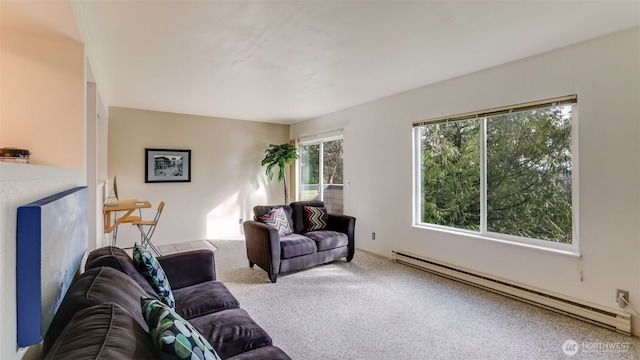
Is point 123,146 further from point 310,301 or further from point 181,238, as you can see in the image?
point 310,301

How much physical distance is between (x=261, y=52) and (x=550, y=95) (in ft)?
8.67

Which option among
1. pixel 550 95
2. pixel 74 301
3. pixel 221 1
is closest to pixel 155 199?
pixel 221 1

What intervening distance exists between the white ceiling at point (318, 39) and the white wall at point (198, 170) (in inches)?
52.8

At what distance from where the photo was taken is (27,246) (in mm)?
840

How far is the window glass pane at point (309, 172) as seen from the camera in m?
5.77

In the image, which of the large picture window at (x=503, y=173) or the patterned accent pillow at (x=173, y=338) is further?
the large picture window at (x=503, y=173)

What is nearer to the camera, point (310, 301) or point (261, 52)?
point (261, 52)

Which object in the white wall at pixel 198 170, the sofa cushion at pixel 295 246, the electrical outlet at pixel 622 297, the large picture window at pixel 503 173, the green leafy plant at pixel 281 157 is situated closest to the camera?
the electrical outlet at pixel 622 297

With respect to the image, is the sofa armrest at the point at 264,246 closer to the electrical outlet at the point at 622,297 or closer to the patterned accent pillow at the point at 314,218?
the patterned accent pillow at the point at 314,218

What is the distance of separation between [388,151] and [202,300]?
10.1 feet

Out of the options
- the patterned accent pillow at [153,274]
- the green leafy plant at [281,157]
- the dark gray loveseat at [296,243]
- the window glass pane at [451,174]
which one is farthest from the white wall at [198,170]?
the patterned accent pillow at [153,274]

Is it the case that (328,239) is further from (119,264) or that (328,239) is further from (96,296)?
(96,296)

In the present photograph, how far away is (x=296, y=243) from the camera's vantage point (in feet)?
11.5

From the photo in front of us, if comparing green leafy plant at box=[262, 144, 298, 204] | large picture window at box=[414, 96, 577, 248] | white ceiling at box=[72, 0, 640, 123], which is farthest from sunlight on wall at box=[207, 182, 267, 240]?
large picture window at box=[414, 96, 577, 248]
